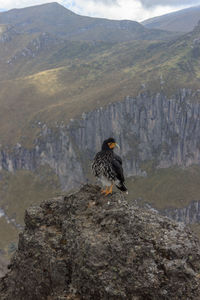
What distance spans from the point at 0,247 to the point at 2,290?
20554 centimetres

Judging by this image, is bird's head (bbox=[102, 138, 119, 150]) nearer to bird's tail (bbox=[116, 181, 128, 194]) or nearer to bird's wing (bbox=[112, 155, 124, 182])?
bird's wing (bbox=[112, 155, 124, 182])

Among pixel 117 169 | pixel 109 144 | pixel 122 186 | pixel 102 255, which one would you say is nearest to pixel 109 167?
pixel 117 169

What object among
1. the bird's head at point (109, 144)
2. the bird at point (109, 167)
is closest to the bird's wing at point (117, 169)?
the bird at point (109, 167)

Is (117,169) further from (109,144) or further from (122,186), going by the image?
(109,144)

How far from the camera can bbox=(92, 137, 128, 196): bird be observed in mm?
16750

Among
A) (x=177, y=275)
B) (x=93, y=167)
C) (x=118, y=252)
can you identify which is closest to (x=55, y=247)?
(x=118, y=252)

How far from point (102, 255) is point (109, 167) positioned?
19.5ft

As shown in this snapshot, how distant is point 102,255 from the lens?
42.0ft

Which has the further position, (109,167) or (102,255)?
(109,167)

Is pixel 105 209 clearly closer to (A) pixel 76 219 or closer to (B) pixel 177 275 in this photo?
(A) pixel 76 219

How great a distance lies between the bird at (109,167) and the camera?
55.0ft

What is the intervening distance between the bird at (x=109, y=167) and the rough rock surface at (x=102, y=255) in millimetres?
1190

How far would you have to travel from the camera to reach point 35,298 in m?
13.9

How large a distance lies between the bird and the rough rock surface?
3.90ft
